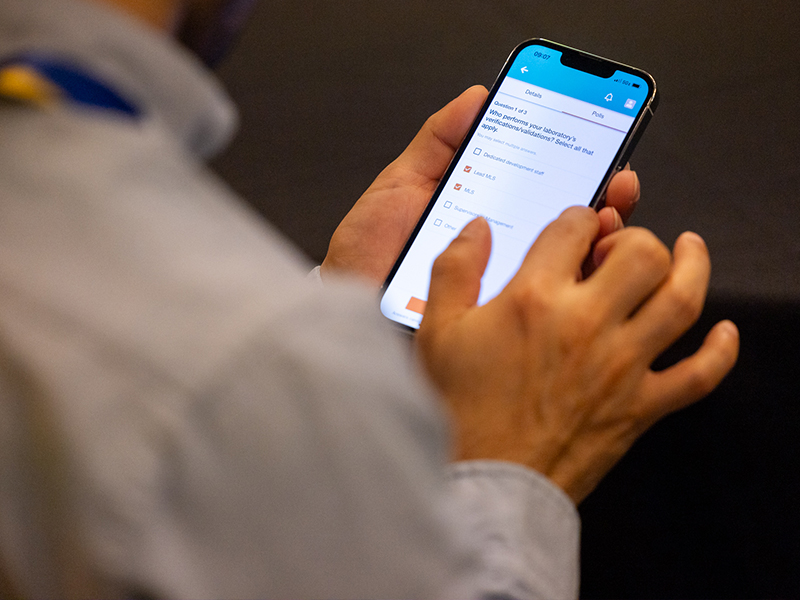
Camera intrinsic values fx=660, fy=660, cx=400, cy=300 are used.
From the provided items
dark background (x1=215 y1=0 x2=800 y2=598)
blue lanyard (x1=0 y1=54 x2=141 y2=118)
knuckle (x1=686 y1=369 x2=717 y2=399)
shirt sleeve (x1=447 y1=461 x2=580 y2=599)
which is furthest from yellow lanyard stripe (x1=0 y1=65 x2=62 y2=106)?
dark background (x1=215 y1=0 x2=800 y2=598)

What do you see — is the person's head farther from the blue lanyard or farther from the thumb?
the thumb

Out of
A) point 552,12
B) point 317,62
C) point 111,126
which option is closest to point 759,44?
point 552,12

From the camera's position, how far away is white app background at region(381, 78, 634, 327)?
0.52 m

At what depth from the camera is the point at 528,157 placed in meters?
0.54

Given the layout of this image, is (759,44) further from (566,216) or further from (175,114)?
(175,114)

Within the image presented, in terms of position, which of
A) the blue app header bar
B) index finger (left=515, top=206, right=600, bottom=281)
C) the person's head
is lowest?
index finger (left=515, top=206, right=600, bottom=281)

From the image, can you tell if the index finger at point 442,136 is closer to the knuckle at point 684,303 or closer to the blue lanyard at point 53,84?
the knuckle at point 684,303

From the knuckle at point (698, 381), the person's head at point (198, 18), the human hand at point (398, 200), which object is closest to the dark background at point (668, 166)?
A: the human hand at point (398, 200)

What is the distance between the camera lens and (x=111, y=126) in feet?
0.67

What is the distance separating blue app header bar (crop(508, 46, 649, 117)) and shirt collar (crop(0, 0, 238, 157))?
0.38m

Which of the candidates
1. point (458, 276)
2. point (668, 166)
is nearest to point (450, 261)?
point (458, 276)

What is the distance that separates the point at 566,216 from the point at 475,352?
10cm

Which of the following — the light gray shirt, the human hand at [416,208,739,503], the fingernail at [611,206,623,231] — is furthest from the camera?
the fingernail at [611,206,623,231]

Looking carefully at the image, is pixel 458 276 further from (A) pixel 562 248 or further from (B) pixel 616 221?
(B) pixel 616 221
